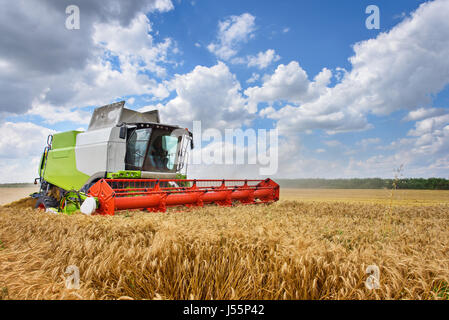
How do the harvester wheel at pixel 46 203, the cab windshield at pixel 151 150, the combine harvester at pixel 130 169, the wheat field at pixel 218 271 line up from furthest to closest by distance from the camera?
the cab windshield at pixel 151 150 → the harvester wheel at pixel 46 203 → the combine harvester at pixel 130 169 → the wheat field at pixel 218 271

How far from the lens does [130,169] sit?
28.8 feet

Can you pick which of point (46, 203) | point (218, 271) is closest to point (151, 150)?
point (46, 203)

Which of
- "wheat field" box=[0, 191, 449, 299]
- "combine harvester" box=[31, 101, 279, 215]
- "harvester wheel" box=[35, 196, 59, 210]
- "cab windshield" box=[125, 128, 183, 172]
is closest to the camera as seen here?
"wheat field" box=[0, 191, 449, 299]

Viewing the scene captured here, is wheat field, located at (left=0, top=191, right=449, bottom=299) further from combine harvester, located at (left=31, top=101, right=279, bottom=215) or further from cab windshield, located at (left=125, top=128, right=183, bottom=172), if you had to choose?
cab windshield, located at (left=125, top=128, right=183, bottom=172)

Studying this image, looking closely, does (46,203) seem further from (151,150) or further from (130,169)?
(151,150)

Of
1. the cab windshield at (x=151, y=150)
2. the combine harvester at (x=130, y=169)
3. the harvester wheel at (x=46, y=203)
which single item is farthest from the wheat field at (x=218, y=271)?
the cab windshield at (x=151, y=150)

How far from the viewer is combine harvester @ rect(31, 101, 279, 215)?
272 inches

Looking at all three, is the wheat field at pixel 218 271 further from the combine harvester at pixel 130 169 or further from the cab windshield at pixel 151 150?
the cab windshield at pixel 151 150

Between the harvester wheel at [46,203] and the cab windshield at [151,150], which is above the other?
the cab windshield at [151,150]

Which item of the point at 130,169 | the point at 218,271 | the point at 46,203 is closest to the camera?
the point at 218,271

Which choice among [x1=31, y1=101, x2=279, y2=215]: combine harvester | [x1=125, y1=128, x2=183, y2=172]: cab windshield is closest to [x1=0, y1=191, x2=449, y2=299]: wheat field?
[x1=31, y1=101, x2=279, y2=215]: combine harvester

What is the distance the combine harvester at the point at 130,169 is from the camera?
272 inches

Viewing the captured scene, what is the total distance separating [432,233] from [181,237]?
433cm
